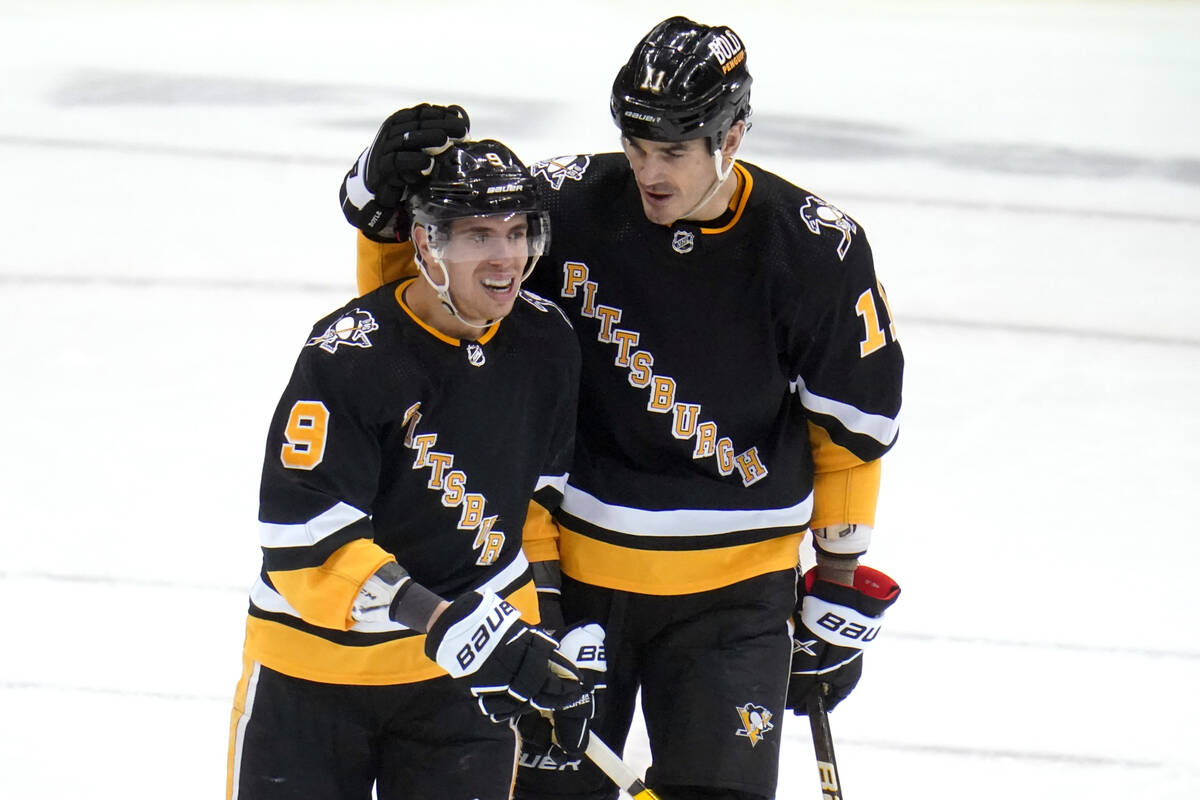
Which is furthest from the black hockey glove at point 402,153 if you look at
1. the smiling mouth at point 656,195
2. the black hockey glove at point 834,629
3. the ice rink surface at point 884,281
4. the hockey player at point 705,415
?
the ice rink surface at point 884,281

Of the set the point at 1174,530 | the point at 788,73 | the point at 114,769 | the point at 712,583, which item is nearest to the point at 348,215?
the point at 712,583

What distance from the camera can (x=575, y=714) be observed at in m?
2.13

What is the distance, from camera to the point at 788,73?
634 centimetres

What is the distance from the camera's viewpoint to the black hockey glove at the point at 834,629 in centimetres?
239

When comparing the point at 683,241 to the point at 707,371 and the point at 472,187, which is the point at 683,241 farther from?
the point at 472,187

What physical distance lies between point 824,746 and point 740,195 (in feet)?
2.63

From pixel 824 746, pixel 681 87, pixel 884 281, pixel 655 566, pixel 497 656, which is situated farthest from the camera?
pixel 884 281

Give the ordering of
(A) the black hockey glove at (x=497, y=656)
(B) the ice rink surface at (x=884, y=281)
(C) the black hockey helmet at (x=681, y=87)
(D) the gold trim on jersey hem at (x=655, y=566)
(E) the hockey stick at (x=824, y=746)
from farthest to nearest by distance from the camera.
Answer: (B) the ice rink surface at (x=884, y=281) → (E) the hockey stick at (x=824, y=746) → (D) the gold trim on jersey hem at (x=655, y=566) → (C) the black hockey helmet at (x=681, y=87) → (A) the black hockey glove at (x=497, y=656)

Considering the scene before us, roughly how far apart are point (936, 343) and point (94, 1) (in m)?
3.93

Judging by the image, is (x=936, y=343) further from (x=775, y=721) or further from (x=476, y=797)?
(x=476, y=797)

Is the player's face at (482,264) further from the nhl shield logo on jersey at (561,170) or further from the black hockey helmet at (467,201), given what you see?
the nhl shield logo on jersey at (561,170)

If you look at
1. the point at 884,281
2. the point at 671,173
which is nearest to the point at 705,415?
the point at 671,173

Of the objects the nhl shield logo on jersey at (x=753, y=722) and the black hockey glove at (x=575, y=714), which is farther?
the nhl shield logo on jersey at (x=753, y=722)

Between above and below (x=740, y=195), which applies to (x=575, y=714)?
below
